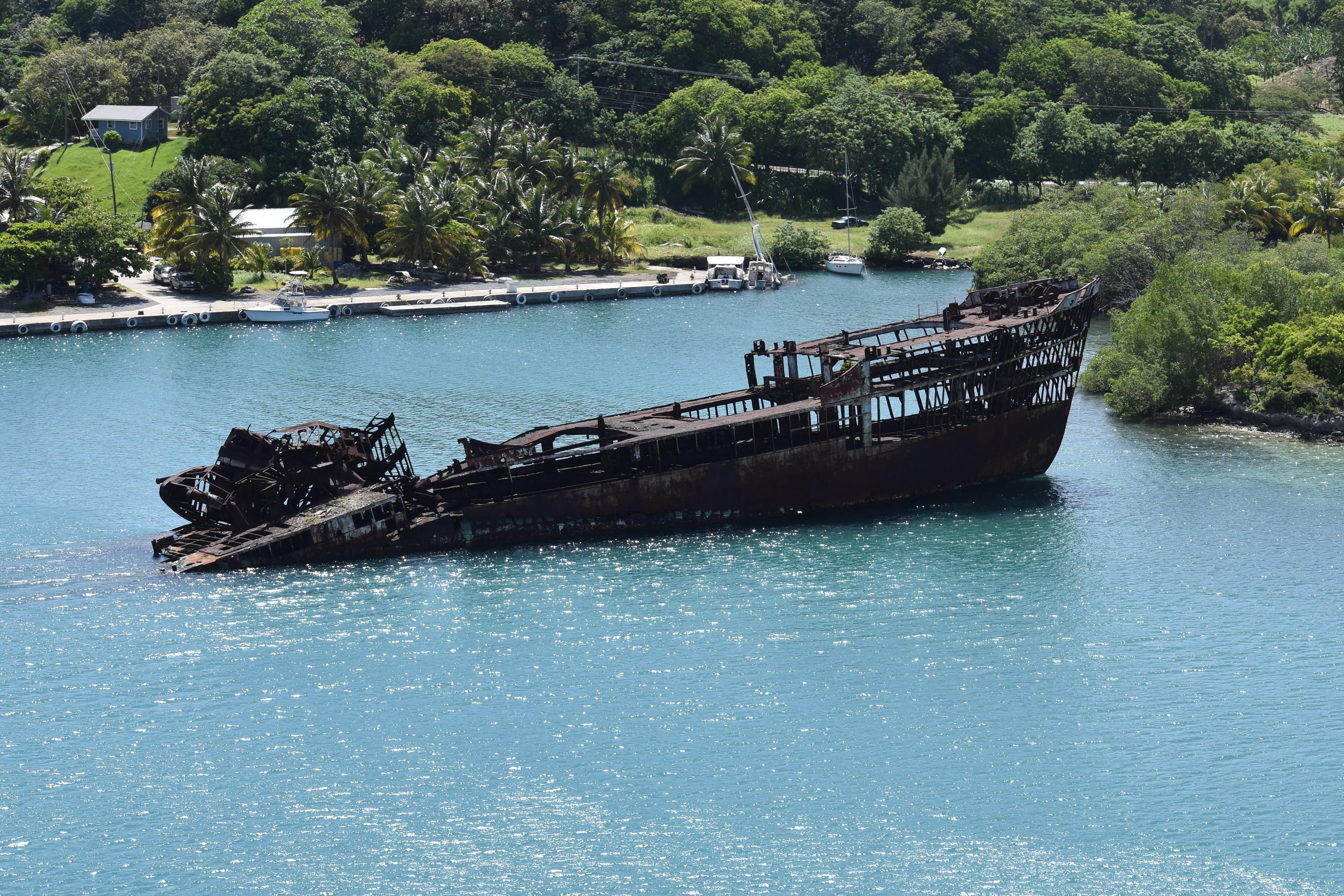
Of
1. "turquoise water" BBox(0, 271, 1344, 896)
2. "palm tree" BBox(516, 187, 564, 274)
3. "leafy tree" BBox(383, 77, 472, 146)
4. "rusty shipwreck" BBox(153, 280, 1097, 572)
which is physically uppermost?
"leafy tree" BBox(383, 77, 472, 146)

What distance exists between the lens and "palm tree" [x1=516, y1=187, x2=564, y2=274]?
15525cm

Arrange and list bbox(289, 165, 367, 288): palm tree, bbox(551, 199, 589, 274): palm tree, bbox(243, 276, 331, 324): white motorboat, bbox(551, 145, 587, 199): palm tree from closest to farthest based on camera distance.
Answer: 1. bbox(243, 276, 331, 324): white motorboat
2. bbox(289, 165, 367, 288): palm tree
3. bbox(551, 199, 589, 274): palm tree
4. bbox(551, 145, 587, 199): palm tree

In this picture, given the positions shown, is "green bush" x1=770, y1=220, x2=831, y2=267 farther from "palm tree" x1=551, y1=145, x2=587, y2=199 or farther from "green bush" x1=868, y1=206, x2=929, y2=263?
"palm tree" x1=551, y1=145, x2=587, y2=199

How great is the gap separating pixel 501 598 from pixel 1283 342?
54.7m

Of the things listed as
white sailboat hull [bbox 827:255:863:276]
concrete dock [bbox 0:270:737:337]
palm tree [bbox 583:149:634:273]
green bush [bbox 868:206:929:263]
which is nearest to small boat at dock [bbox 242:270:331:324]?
concrete dock [bbox 0:270:737:337]

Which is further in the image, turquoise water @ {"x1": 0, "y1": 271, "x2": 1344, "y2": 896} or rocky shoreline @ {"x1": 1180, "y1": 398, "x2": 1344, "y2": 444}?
rocky shoreline @ {"x1": 1180, "y1": 398, "x2": 1344, "y2": 444}

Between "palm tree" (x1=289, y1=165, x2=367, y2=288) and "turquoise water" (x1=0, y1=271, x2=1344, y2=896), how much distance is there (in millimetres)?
63601

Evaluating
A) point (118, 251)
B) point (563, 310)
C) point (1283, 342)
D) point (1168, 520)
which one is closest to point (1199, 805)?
point (1168, 520)

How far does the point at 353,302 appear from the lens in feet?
455

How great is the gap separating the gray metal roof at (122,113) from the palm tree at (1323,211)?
127837mm

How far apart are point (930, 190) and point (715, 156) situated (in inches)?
1048

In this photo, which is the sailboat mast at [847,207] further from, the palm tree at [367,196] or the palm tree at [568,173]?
the palm tree at [367,196]

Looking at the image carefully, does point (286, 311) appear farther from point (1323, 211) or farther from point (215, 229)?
point (1323, 211)

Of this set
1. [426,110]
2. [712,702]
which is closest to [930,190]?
[426,110]
